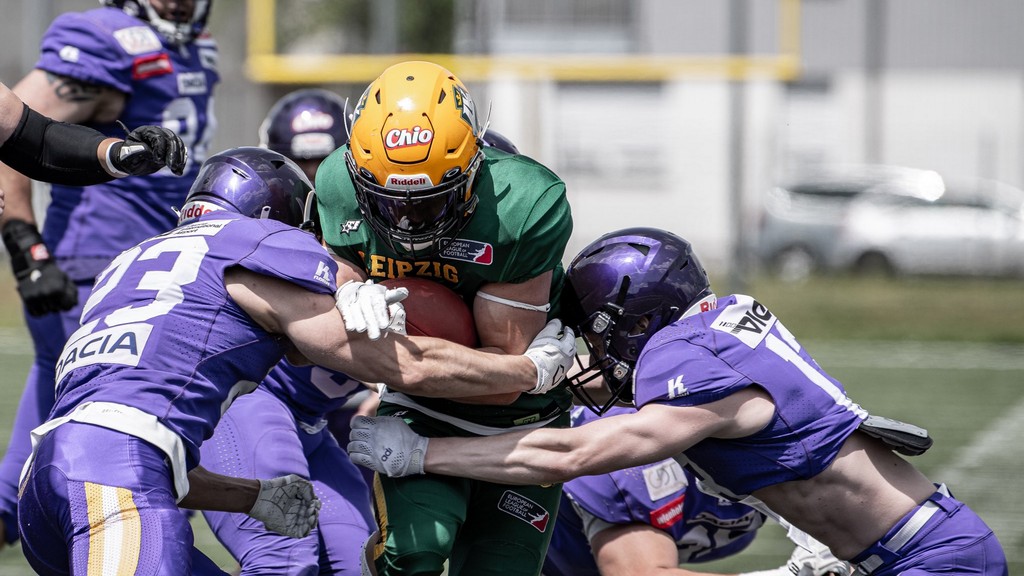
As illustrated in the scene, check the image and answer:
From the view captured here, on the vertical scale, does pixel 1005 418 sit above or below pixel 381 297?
below

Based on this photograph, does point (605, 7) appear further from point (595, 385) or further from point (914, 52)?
point (595, 385)

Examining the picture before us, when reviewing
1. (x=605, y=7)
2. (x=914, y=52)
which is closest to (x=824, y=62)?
(x=914, y=52)

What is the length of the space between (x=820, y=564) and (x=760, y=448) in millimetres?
518

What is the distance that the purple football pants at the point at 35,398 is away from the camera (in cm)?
448

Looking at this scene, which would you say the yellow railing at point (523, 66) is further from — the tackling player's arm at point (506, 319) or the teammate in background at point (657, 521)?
the tackling player's arm at point (506, 319)

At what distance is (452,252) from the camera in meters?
3.39

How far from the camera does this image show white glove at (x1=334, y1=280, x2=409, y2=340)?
303 cm

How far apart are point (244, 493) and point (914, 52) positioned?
18.6m

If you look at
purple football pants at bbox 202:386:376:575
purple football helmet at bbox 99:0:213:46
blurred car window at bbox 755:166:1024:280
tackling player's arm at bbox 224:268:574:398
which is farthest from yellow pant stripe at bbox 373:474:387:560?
blurred car window at bbox 755:166:1024:280

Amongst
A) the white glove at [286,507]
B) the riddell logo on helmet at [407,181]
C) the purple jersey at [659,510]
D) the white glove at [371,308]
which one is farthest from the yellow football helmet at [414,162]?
the purple jersey at [659,510]

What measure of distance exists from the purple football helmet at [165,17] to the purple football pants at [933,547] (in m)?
3.31

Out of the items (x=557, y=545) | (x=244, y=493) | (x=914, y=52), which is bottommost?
(x=557, y=545)

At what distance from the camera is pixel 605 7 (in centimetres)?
1789

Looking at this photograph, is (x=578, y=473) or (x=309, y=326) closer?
(x=309, y=326)
